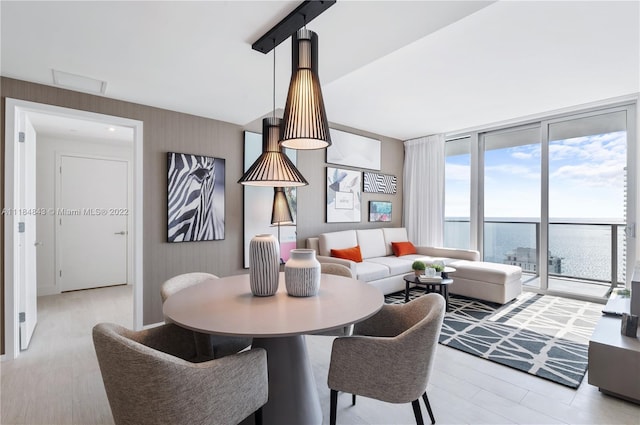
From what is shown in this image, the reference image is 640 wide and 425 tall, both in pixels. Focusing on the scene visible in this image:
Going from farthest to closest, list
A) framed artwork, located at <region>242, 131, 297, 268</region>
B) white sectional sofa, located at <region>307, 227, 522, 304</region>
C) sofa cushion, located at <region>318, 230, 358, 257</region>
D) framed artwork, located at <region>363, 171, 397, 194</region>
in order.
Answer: framed artwork, located at <region>363, 171, 397, 194</region> → sofa cushion, located at <region>318, 230, 358, 257</region> → white sectional sofa, located at <region>307, 227, 522, 304</region> → framed artwork, located at <region>242, 131, 297, 268</region>

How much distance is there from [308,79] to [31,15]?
1.65 meters

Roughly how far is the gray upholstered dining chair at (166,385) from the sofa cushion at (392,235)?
418 centimetres

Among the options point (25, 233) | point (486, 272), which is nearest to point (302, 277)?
point (25, 233)

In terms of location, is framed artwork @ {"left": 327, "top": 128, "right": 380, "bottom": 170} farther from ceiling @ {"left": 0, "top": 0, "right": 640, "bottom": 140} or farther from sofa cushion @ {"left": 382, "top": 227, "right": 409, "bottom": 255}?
sofa cushion @ {"left": 382, "top": 227, "right": 409, "bottom": 255}

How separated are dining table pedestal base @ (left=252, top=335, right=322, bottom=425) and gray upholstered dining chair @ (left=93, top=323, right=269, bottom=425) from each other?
14.5 inches

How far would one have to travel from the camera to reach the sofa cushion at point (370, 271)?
386 centimetres

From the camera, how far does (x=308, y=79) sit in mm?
1404

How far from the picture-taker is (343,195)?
16.0ft

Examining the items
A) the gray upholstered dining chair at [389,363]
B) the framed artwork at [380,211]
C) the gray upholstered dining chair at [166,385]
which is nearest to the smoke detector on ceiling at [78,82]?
the gray upholstered dining chair at [166,385]

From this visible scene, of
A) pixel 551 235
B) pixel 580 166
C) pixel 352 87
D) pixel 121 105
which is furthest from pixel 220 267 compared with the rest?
pixel 580 166

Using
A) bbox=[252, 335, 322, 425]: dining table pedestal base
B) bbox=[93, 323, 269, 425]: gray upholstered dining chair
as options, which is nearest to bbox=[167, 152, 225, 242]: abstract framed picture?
bbox=[252, 335, 322, 425]: dining table pedestal base

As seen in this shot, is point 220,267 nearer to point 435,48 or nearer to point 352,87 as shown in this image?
point 352,87

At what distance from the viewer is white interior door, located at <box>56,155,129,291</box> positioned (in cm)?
475

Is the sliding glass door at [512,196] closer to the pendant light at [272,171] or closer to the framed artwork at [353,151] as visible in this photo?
the framed artwork at [353,151]
